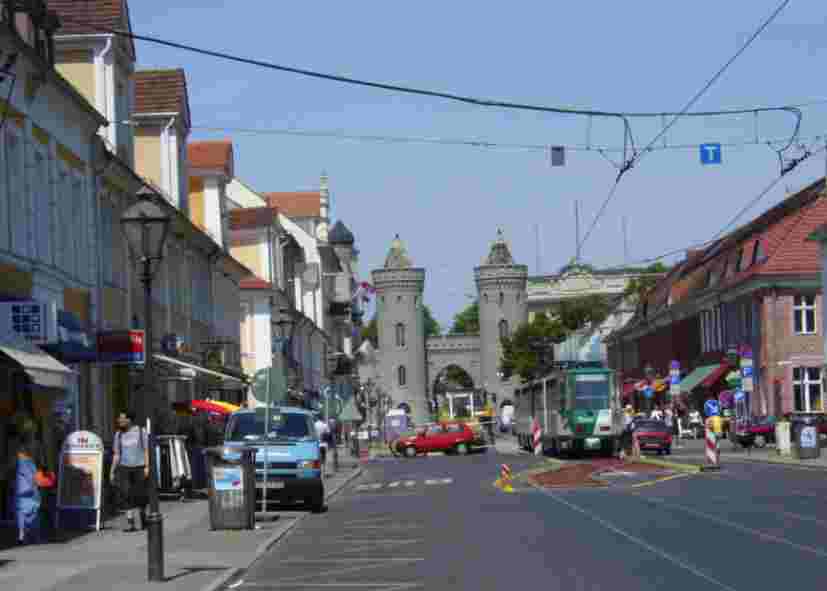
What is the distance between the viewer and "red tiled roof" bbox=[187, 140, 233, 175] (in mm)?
56938

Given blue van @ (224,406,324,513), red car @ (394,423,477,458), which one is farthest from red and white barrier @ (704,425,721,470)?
red car @ (394,423,477,458)

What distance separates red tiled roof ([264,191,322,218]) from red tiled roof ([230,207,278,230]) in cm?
4769

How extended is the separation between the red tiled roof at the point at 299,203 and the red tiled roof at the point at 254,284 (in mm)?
50187

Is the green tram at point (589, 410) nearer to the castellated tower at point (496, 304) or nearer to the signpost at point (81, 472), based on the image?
the signpost at point (81, 472)

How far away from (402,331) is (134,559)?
159031 millimetres

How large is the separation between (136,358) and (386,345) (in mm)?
147728

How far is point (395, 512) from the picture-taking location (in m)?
28.5

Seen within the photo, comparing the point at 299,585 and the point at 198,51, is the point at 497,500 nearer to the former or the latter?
the point at 198,51

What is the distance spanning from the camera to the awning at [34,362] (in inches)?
816

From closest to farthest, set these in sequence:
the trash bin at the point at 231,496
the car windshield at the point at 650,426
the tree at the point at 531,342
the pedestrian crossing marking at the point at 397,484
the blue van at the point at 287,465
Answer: the trash bin at the point at 231,496, the blue van at the point at 287,465, the pedestrian crossing marking at the point at 397,484, the car windshield at the point at 650,426, the tree at the point at 531,342

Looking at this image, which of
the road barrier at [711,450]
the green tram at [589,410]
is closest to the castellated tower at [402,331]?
the green tram at [589,410]

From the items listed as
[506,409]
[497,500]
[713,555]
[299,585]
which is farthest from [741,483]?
[506,409]

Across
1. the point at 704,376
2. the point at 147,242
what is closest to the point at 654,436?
the point at 704,376

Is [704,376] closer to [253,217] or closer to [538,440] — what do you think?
[538,440]
